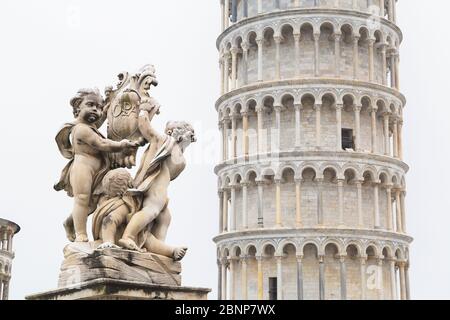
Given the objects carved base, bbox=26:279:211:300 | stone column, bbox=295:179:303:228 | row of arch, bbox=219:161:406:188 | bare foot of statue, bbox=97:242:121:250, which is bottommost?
carved base, bbox=26:279:211:300

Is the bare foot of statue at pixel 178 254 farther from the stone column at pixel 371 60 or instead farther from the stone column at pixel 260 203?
the stone column at pixel 371 60

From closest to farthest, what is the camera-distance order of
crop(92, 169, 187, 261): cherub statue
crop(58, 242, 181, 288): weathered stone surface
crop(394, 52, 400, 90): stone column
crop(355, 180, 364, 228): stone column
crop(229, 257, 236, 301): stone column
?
crop(58, 242, 181, 288): weathered stone surface
crop(92, 169, 187, 261): cherub statue
crop(355, 180, 364, 228): stone column
crop(229, 257, 236, 301): stone column
crop(394, 52, 400, 90): stone column

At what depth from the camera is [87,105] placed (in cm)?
717

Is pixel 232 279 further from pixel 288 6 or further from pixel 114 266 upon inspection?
pixel 114 266

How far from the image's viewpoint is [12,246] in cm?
7125

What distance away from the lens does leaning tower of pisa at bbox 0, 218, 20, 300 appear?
6738cm

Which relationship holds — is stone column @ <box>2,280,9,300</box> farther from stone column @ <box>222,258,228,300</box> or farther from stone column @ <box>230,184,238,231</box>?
stone column @ <box>230,184,238,231</box>

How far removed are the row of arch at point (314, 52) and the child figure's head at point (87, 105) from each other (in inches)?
1527

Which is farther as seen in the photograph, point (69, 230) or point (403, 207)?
point (403, 207)

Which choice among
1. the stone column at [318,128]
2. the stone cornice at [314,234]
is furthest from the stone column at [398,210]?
the stone column at [318,128]

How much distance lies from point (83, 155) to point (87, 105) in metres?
0.47

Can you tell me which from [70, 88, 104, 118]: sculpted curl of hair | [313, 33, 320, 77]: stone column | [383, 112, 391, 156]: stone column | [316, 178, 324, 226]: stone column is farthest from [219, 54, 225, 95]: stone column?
[70, 88, 104, 118]: sculpted curl of hair

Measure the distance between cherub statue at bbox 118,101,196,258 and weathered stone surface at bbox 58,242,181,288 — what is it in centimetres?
19

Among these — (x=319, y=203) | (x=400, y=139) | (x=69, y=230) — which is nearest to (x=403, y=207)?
(x=400, y=139)
